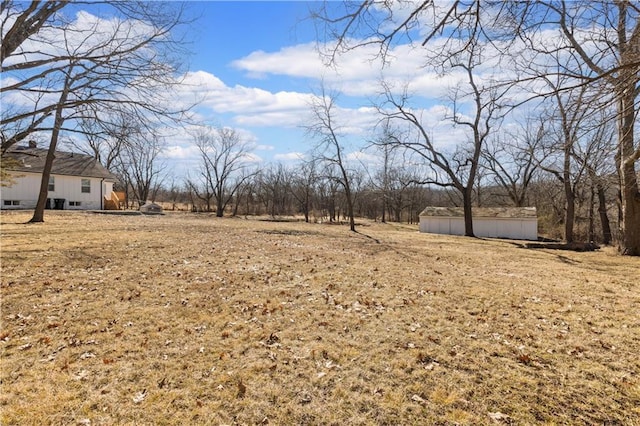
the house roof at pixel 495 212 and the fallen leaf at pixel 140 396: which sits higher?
the house roof at pixel 495 212

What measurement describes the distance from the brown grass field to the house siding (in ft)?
70.8

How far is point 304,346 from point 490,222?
25.0 metres

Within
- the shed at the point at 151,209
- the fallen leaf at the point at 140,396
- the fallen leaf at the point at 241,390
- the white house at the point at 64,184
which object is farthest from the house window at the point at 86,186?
the fallen leaf at the point at 241,390

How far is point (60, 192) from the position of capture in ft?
91.8

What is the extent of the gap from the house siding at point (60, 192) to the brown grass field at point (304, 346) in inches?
850

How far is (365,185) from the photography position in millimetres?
48094

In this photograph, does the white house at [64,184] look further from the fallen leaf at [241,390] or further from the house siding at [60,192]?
the fallen leaf at [241,390]

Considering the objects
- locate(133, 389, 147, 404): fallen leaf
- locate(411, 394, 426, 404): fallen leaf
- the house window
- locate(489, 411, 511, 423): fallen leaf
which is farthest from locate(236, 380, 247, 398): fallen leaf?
the house window

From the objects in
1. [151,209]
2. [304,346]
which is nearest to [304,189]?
[151,209]

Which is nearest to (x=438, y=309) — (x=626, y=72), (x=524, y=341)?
(x=524, y=341)

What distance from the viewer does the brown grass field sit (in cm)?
321

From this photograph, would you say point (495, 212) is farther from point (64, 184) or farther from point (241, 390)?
point (64, 184)

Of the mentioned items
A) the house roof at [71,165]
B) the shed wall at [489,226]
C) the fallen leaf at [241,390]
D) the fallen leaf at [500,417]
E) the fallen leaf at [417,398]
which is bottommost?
the fallen leaf at [500,417]

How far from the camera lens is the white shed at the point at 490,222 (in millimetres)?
24969
